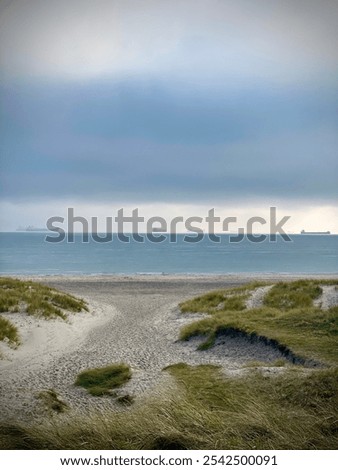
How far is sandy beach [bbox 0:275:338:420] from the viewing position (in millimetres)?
5555

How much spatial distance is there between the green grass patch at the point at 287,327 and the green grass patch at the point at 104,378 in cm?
248

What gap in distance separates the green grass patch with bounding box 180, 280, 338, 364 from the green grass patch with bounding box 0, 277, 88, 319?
328cm

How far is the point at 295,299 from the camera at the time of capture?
40.9ft

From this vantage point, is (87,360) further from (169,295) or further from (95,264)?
(95,264)

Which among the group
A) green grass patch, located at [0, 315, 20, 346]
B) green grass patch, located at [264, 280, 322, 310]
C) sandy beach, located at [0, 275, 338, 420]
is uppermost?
green grass patch, located at [264, 280, 322, 310]

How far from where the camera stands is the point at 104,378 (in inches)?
252

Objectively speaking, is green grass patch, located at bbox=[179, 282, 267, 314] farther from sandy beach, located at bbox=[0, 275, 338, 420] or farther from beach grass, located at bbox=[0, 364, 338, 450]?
beach grass, located at bbox=[0, 364, 338, 450]

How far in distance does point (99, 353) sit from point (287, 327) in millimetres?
3341

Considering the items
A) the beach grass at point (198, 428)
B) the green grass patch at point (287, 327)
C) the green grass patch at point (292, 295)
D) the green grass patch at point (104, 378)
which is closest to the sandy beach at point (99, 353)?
the green grass patch at point (104, 378)

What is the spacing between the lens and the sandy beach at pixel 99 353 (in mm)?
5555

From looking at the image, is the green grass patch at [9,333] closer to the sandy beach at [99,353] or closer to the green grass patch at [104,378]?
the sandy beach at [99,353]

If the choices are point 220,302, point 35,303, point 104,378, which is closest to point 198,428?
point 104,378

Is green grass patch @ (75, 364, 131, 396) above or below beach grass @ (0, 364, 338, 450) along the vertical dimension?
below

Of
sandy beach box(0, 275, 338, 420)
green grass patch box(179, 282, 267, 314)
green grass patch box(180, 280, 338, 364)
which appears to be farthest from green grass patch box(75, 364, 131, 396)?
green grass patch box(179, 282, 267, 314)
